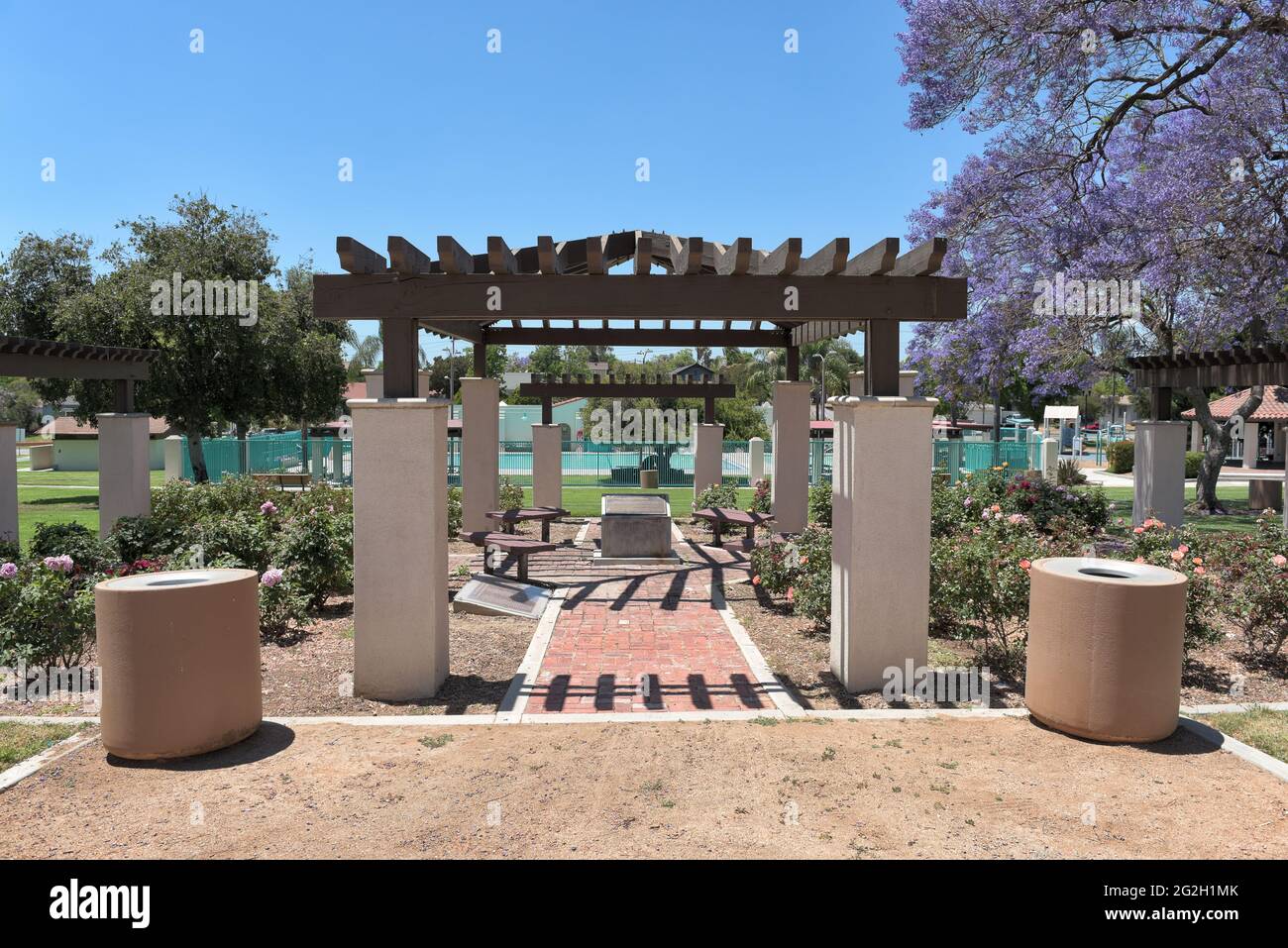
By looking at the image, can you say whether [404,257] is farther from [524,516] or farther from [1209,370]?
[1209,370]

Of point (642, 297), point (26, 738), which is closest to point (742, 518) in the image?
point (642, 297)

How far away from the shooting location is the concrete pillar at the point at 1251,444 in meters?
42.0

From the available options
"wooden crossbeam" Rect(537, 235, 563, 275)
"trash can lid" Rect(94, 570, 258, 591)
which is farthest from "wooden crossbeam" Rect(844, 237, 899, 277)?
"trash can lid" Rect(94, 570, 258, 591)

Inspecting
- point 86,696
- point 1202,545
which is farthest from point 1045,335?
point 86,696

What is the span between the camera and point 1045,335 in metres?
17.3

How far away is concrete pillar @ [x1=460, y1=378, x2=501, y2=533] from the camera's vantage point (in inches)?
518

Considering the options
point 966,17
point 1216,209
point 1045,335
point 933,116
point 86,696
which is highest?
point 966,17

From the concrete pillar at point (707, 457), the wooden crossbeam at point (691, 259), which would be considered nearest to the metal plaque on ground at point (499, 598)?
the wooden crossbeam at point (691, 259)

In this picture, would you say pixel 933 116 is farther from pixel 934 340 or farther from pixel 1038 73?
pixel 934 340

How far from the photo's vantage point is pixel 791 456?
12562 millimetres

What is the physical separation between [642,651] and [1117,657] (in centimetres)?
375

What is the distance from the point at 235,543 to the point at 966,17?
1525 centimetres

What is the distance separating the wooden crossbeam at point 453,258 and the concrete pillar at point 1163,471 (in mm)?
10475

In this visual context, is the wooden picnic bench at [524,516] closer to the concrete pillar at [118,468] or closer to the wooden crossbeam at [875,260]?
the concrete pillar at [118,468]
